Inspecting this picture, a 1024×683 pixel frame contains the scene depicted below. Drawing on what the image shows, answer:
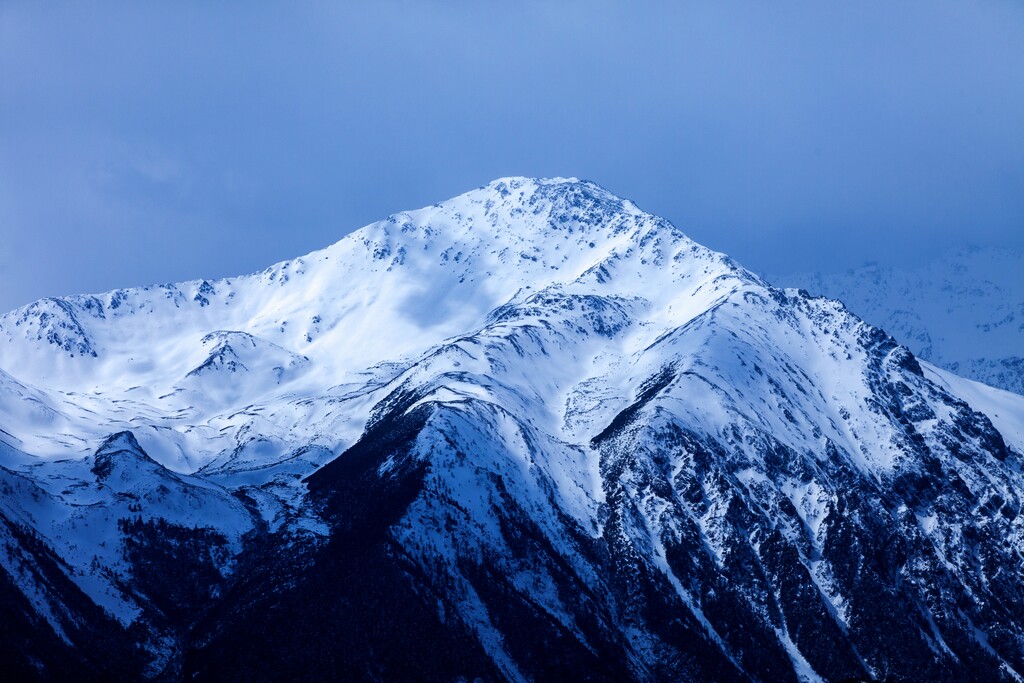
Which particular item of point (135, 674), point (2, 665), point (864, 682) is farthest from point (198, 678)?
point (864, 682)

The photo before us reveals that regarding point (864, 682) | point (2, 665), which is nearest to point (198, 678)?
point (2, 665)

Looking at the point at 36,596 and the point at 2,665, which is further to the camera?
the point at 36,596

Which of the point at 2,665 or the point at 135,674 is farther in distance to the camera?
the point at 135,674

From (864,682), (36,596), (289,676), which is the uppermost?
(36,596)

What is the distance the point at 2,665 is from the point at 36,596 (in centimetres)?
2145

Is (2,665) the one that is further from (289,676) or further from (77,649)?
(289,676)

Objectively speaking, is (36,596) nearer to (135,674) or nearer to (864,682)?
(135,674)

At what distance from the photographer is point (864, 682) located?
372ft

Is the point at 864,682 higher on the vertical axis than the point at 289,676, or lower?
lower

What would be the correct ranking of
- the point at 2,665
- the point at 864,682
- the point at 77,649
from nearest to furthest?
the point at 864,682 → the point at 2,665 → the point at 77,649

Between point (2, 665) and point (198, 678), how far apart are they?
109 feet

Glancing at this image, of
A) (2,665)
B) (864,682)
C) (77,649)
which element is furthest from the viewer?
(77,649)

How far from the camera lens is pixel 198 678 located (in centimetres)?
19638

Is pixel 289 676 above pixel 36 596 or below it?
below
